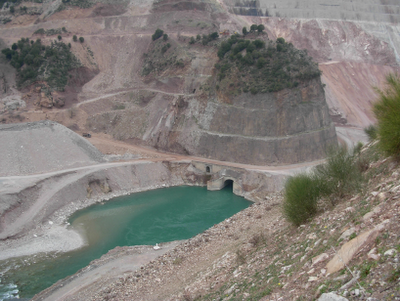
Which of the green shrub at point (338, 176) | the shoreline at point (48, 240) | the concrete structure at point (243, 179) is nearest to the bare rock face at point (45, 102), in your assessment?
the shoreline at point (48, 240)

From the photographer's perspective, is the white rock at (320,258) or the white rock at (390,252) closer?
the white rock at (390,252)

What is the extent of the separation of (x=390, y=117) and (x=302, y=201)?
14.1 feet

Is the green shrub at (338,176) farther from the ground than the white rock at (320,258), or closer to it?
farther from the ground

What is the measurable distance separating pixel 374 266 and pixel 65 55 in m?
62.5

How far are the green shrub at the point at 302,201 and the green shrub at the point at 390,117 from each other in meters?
2.98

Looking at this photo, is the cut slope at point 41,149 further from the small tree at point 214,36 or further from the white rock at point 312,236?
the white rock at point 312,236

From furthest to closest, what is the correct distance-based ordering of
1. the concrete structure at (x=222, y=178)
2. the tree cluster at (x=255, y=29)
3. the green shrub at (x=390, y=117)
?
the tree cluster at (x=255, y=29)
the concrete structure at (x=222, y=178)
the green shrub at (x=390, y=117)

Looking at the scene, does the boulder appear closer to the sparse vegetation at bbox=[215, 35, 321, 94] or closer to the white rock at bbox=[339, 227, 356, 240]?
the white rock at bbox=[339, 227, 356, 240]

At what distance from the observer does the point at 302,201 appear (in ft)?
46.0

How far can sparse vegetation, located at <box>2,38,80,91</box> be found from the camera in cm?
5750

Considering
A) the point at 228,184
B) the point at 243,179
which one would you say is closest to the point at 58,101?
the point at 228,184

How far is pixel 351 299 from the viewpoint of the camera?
A: 257 inches

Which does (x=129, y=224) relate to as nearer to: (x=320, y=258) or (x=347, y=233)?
(x=320, y=258)

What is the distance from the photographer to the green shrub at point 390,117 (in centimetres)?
1178
